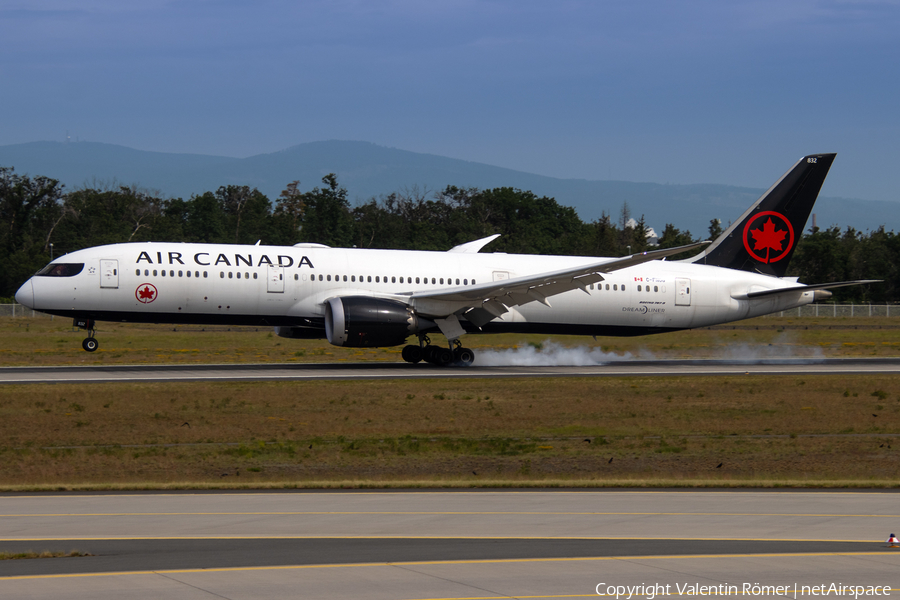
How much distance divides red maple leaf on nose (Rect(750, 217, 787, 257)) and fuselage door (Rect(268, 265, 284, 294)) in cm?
1925

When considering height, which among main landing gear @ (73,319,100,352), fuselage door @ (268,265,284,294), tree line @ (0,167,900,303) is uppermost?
tree line @ (0,167,900,303)

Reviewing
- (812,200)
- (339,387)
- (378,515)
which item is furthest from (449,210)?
(378,515)

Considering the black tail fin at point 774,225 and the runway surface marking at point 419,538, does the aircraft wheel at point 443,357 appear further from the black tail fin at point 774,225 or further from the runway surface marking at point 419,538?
the runway surface marking at point 419,538

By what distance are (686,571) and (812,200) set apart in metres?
31.4

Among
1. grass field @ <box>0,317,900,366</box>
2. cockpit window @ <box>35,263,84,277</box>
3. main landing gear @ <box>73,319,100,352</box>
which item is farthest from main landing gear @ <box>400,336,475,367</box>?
cockpit window @ <box>35,263,84,277</box>

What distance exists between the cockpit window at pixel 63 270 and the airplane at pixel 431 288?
5cm

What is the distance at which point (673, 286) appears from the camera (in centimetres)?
3609

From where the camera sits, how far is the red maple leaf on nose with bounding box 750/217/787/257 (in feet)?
123

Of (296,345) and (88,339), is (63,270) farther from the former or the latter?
(296,345)

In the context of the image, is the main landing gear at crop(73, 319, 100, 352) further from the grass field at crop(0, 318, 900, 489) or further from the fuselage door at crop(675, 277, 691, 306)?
the fuselage door at crop(675, 277, 691, 306)

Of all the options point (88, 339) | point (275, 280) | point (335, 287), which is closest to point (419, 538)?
point (275, 280)

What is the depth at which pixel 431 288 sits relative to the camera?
33.9 metres

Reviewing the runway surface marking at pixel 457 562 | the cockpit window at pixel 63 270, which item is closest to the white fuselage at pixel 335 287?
the cockpit window at pixel 63 270

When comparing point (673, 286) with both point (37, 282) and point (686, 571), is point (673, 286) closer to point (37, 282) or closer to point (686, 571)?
point (37, 282)
